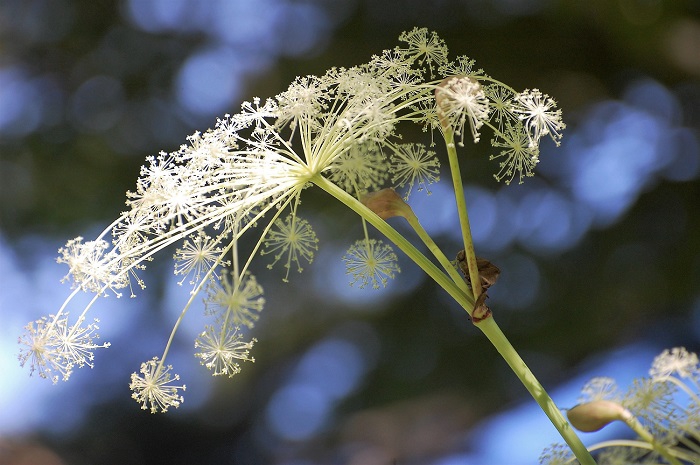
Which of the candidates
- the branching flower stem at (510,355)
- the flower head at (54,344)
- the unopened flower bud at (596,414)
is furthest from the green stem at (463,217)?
the flower head at (54,344)

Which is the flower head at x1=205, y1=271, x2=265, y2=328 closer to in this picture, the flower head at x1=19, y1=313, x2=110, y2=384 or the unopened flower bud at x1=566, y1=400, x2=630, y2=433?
the flower head at x1=19, y1=313, x2=110, y2=384

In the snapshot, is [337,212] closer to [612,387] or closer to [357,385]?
[357,385]

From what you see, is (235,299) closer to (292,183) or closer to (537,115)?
(292,183)

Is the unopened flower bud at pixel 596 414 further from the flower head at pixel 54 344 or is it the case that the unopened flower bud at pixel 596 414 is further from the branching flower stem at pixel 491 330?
the flower head at pixel 54 344

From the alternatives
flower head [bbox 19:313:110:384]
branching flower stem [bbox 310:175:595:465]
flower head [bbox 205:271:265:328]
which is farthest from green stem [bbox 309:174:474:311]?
flower head [bbox 19:313:110:384]

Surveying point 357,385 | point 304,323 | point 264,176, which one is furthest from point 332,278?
point 264,176

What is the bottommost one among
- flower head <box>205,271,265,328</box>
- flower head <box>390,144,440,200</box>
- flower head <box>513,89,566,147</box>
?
flower head <box>205,271,265,328</box>
